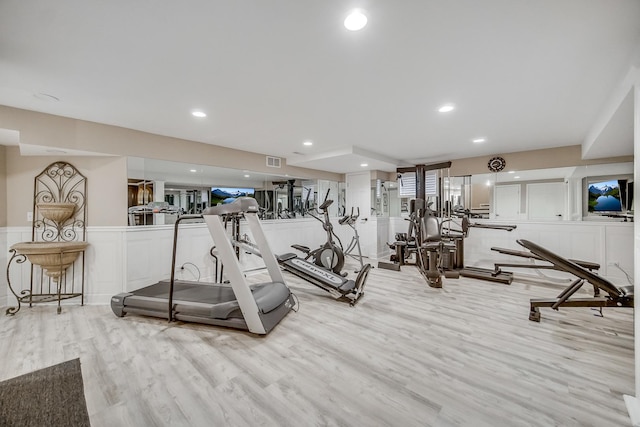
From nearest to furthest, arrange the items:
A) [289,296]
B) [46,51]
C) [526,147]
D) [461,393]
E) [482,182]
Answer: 1. [461,393]
2. [46,51]
3. [289,296]
4. [526,147]
5. [482,182]

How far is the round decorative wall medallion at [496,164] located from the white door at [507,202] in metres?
0.37

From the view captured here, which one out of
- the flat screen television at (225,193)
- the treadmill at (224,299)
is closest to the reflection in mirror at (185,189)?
the flat screen television at (225,193)

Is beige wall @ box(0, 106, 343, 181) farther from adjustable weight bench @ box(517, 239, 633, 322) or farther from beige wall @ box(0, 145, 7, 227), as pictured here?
adjustable weight bench @ box(517, 239, 633, 322)

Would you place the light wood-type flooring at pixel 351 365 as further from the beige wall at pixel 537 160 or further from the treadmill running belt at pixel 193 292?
the beige wall at pixel 537 160

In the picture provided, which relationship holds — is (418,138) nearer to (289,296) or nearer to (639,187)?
(639,187)

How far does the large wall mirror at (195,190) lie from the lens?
12.3 feet

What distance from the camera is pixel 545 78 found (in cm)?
227

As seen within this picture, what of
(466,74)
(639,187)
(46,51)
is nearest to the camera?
(639,187)

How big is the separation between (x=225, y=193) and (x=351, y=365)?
380 cm

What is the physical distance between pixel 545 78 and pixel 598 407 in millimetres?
2570

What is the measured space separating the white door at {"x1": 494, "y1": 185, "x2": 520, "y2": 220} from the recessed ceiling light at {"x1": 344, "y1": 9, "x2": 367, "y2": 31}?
5.07m

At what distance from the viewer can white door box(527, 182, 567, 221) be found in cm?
468

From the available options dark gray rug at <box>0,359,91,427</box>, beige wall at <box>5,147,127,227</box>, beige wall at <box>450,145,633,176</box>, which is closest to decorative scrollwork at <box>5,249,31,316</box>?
beige wall at <box>5,147,127,227</box>

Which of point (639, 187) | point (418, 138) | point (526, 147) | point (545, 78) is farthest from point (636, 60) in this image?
point (526, 147)
